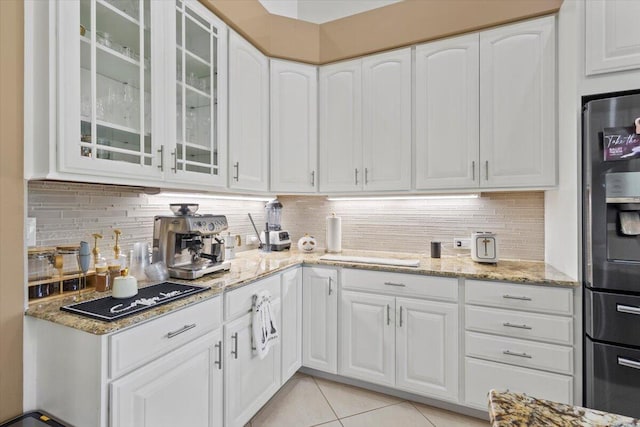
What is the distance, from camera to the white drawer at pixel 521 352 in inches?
66.8

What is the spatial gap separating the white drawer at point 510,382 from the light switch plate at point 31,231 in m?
2.28

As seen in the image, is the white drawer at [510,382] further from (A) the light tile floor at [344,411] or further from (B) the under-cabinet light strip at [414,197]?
(B) the under-cabinet light strip at [414,197]

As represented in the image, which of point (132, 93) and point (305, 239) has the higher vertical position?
point (132, 93)

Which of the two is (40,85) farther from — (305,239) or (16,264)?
(305,239)

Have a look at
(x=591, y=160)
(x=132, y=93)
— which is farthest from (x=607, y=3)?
(x=132, y=93)

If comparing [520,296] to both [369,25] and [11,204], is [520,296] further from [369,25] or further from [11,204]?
[11,204]

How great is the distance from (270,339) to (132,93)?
149 cm

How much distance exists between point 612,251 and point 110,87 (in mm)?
2450

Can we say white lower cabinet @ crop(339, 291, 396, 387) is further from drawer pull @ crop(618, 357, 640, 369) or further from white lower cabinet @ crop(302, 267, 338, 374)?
drawer pull @ crop(618, 357, 640, 369)

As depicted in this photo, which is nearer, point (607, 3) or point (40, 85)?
point (40, 85)

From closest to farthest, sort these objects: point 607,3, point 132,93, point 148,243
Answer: point 132,93, point 607,3, point 148,243

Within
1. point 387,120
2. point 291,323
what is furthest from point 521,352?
point 387,120

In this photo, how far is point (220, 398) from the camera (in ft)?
5.15

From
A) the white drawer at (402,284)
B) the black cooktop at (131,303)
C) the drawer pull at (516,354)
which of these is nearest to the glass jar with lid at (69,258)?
the black cooktop at (131,303)
